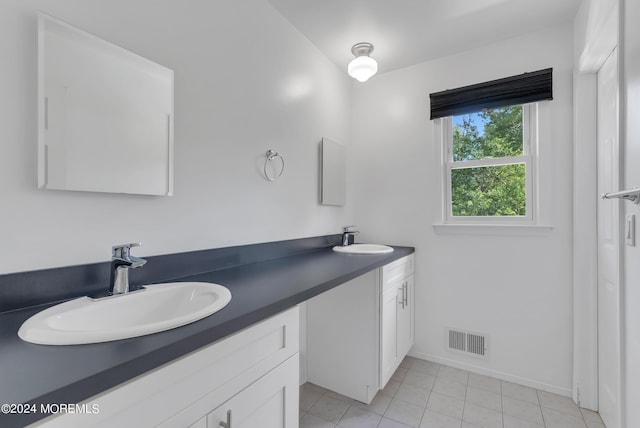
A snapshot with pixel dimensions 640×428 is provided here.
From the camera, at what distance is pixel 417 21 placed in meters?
1.95

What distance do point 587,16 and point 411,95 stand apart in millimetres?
1122

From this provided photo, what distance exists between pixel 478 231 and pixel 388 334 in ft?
3.41

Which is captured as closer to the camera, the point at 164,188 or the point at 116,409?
the point at 116,409

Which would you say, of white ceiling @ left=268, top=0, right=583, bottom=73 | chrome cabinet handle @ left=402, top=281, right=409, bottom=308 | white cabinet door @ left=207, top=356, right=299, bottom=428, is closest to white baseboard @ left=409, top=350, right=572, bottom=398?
chrome cabinet handle @ left=402, top=281, right=409, bottom=308

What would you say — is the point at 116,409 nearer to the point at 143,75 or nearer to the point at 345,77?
the point at 143,75

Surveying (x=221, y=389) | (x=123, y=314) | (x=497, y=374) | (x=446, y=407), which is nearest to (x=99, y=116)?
(x=123, y=314)

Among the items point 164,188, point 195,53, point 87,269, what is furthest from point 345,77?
point 87,269

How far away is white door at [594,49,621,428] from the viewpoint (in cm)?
156

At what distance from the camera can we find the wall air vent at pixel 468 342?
2.22m

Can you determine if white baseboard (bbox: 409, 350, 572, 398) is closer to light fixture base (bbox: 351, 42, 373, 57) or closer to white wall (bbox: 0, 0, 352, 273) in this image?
white wall (bbox: 0, 0, 352, 273)

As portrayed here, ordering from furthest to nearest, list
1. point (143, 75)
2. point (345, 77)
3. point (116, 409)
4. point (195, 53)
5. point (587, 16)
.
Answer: point (345, 77) < point (587, 16) < point (195, 53) < point (143, 75) < point (116, 409)

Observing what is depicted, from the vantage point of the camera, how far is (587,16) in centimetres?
167

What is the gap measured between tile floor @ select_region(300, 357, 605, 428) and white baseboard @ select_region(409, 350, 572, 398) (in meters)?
0.04

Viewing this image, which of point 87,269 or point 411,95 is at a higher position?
point 411,95
